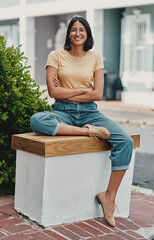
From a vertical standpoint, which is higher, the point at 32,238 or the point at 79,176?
the point at 79,176

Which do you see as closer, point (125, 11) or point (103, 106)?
point (103, 106)

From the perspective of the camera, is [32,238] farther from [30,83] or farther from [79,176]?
[30,83]

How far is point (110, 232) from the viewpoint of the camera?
11.4 ft

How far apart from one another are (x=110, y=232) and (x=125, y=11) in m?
14.4

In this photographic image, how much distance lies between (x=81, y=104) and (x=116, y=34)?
14.6 m

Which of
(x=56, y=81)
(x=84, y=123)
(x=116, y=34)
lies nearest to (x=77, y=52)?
(x=56, y=81)

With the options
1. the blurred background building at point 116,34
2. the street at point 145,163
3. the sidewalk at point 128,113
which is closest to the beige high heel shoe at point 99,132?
the street at point 145,163

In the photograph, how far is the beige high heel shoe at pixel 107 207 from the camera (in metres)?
3.63

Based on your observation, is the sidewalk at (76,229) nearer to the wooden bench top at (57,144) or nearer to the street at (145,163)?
the wooden bench top at (57,144)

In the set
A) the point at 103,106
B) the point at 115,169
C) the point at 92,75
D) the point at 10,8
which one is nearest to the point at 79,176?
the point at 115,169

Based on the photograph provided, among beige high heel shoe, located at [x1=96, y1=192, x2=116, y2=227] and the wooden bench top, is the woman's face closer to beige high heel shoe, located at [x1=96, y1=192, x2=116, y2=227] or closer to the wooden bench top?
the wooden bench top

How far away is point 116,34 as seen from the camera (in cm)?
1791

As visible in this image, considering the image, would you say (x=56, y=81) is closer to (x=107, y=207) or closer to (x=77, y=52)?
(x=77, y=52)

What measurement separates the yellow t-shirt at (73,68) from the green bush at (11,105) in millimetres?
499
